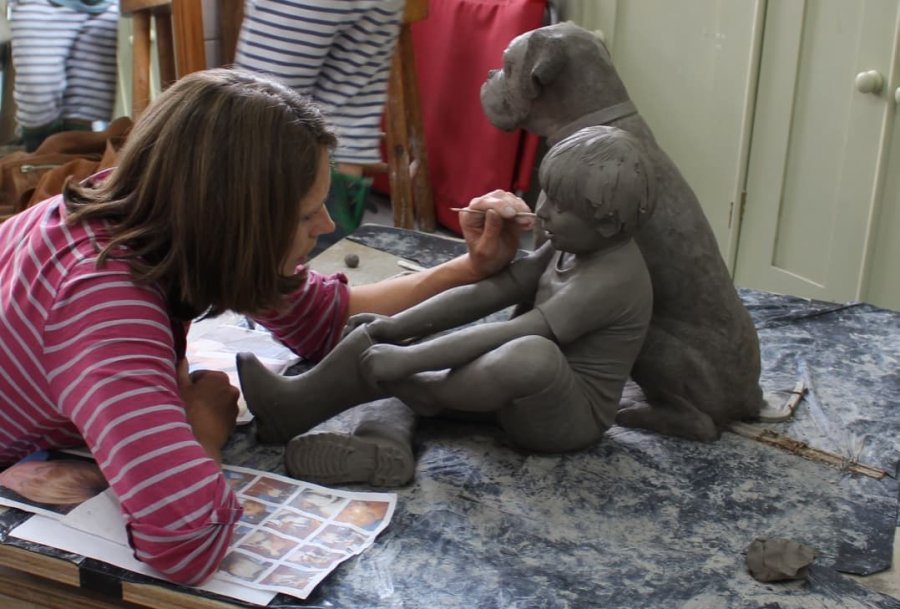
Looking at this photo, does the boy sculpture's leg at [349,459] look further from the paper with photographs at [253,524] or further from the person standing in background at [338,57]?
the person standing in background at [338,57]

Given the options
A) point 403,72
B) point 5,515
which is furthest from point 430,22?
point 5,515

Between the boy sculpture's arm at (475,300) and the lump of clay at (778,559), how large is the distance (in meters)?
0.58

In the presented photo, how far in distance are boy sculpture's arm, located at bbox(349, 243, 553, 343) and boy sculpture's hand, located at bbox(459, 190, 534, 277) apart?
1.2 inches

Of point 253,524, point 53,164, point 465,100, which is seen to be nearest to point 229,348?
point 253,524

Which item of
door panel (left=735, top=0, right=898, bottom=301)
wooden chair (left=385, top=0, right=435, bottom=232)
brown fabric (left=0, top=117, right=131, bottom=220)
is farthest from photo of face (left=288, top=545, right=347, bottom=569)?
wooden chair (left=385, top=0, right=435, bottom=232)

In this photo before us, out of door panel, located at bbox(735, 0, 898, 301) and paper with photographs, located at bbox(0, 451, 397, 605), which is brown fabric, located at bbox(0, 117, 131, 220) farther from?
door panel, located at bbox(735, 0, 898, 301)

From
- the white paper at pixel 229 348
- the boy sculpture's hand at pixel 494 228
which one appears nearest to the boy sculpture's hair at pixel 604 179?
the boy sculpture's hand at pixel 494 228

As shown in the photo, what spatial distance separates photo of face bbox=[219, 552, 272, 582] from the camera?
134 cm

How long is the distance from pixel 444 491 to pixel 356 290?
53 centimetres

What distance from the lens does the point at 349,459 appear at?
159cm

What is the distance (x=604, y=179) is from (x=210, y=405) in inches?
28.9

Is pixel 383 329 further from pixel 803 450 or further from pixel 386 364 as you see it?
pixel 803 450

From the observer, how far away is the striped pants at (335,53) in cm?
242

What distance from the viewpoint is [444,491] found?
1572mm
